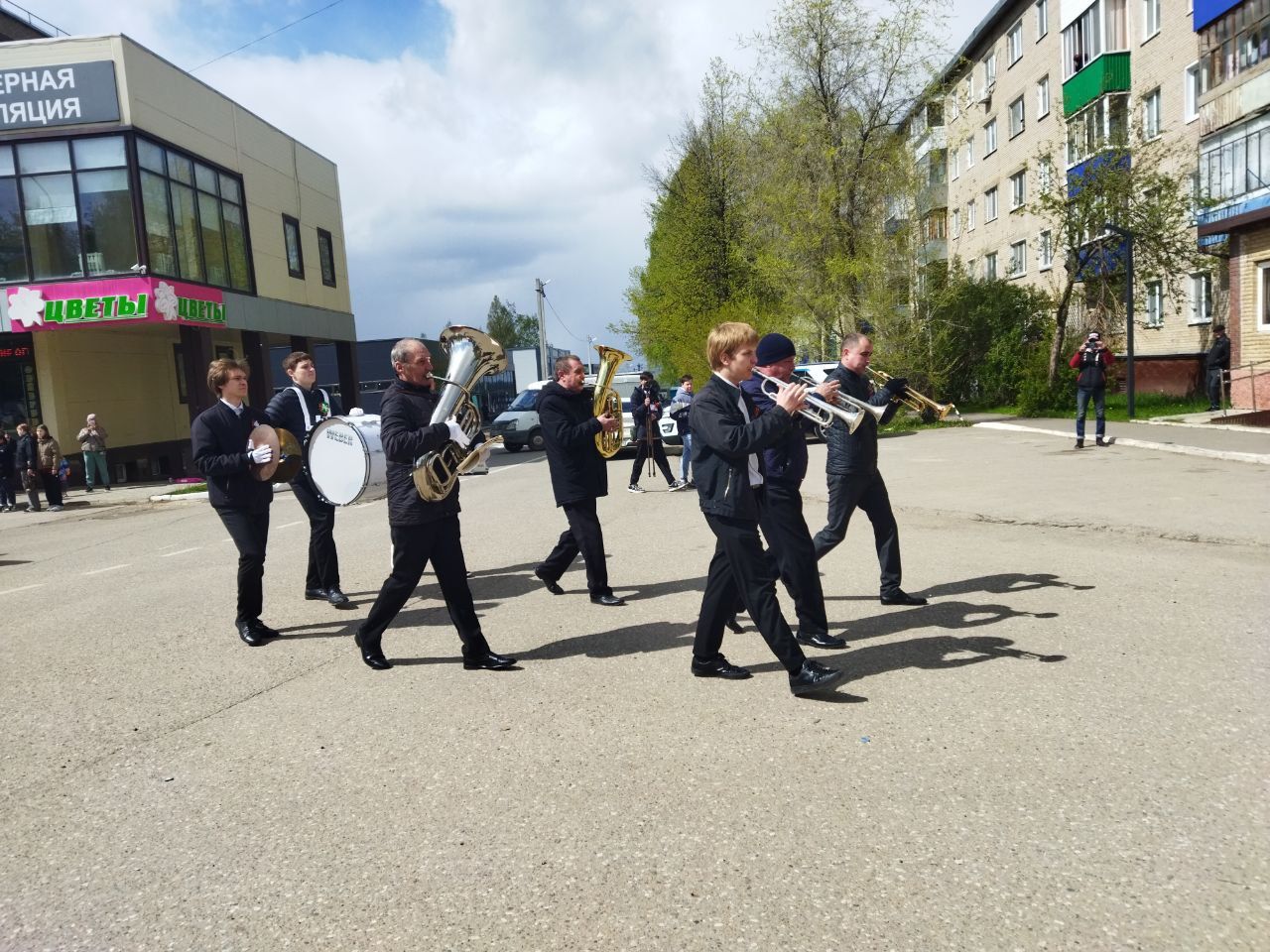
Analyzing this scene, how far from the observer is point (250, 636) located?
239 inches

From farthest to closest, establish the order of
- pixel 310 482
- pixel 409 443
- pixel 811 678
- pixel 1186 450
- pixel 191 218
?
1. pixel 191 218
2. pixel 1186 450
3. pixel 310 482
4. pixel 409 443
5. pixel 811 678

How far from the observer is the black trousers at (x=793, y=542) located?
17.3 feet

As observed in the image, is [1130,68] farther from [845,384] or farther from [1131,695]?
[1131,695]

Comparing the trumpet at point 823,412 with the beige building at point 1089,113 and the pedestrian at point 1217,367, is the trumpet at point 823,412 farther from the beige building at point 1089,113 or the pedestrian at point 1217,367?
the beige building at point 1089,113

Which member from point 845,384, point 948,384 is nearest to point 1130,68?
point 948,384

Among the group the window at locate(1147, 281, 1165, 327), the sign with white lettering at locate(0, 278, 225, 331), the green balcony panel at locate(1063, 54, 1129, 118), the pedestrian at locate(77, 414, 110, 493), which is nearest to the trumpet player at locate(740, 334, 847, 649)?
the sign with white lettering at locate(0, 278, 225, 331)

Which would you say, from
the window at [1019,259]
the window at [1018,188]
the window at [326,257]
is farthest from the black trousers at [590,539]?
the window at [1018,188]

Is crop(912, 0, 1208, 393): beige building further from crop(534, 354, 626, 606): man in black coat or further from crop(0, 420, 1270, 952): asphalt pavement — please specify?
crop(534, 354, 626, 606): man in black coat

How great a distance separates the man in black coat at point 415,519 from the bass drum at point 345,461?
136 centimetres

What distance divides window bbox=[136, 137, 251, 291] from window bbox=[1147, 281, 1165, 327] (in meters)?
23.9

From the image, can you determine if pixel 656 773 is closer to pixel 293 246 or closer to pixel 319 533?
pixel 319 533

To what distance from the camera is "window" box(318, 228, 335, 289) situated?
2966 cm

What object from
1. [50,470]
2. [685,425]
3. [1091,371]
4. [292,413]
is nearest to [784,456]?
[292,413]

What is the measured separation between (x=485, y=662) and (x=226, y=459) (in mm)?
2140
